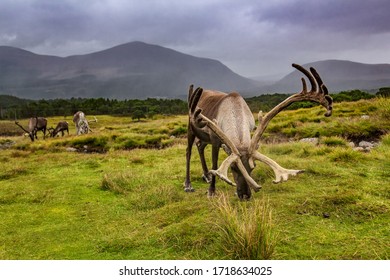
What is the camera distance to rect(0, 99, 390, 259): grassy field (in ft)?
17.3

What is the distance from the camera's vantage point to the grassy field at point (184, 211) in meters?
5.27

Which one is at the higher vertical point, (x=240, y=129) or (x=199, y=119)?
(x=199, y=119)

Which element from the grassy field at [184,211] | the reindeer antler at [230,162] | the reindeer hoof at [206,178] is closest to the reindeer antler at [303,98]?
the reindeer antler at [230,162]

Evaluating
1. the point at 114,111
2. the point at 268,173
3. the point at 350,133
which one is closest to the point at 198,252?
the point at 268,173

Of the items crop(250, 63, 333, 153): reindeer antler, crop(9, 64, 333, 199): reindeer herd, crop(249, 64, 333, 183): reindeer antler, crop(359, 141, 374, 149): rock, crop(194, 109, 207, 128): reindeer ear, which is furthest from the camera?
crop(359, 141, 374, 149): rock

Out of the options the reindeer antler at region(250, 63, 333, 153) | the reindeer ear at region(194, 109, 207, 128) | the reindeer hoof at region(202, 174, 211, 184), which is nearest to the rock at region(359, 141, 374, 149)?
the reindeer hoof at region(202, 174, 211, 184)

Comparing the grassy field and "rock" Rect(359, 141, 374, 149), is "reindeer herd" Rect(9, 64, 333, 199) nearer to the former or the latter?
the grassy field

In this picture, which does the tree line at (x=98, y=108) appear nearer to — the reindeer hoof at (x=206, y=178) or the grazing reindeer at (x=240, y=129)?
the reindeer hoof at (x=206, y=178)

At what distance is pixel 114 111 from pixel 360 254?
66.1 m

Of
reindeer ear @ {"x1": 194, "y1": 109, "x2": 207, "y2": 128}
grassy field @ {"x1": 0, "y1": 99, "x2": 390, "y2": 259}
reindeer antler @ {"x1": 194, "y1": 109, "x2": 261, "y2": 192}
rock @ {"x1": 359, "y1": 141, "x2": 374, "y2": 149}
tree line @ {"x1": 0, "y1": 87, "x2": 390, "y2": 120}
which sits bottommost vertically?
grassy field @ {"x1": 0, "y1": 99, "x2": 390, "y2": 259}

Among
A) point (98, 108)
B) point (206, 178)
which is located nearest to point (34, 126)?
point (206, 178)

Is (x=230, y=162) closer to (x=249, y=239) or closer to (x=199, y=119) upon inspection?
(x=199, y=119)

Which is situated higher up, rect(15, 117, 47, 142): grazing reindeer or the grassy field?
rect(15, 117, 47, 142): grazing reindeer

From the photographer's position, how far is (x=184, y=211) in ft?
22.7
